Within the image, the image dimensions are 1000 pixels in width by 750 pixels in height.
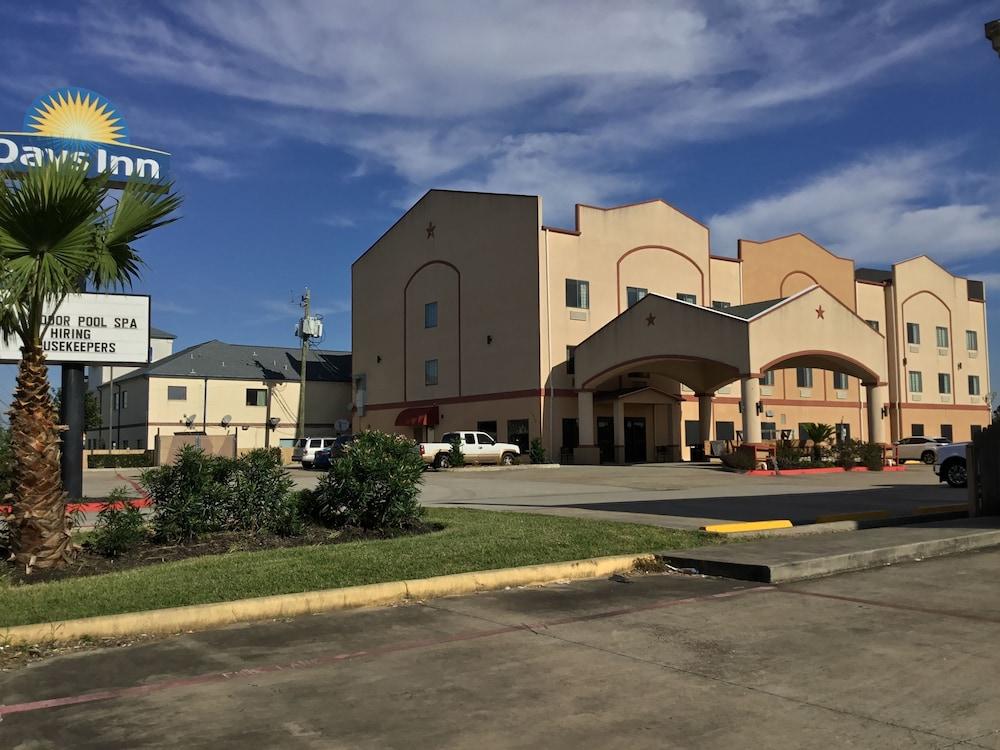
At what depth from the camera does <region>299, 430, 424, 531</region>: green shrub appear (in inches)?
469

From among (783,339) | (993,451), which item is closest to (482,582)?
(993,451)

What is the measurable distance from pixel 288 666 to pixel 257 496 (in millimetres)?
5438

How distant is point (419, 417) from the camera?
4950 centimetres

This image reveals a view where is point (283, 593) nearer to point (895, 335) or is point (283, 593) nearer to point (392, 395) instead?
point (392, 395)

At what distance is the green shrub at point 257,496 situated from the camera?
11.3m

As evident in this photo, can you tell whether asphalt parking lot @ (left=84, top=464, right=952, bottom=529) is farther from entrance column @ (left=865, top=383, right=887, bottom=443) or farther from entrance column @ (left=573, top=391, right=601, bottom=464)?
entrance column @ (left=865, top=383, right=887, bottom=443)

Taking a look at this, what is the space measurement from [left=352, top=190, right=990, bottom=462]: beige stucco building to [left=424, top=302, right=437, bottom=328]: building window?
0.36 feet

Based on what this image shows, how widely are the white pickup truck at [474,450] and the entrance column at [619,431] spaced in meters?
5.29

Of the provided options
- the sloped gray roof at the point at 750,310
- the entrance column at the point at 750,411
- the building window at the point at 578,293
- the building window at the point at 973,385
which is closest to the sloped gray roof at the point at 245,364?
the building window at the point at 578,293

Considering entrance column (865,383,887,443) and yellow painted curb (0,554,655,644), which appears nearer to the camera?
yellow painted curb (0,554,655,644)

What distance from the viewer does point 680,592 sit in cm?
903

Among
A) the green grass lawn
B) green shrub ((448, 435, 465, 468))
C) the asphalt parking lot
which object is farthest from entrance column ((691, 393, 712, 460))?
the green grass lawn

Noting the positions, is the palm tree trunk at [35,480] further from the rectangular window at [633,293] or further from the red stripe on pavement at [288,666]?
the rectangular window at [633,293]

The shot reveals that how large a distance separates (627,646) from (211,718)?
10.4 ft
